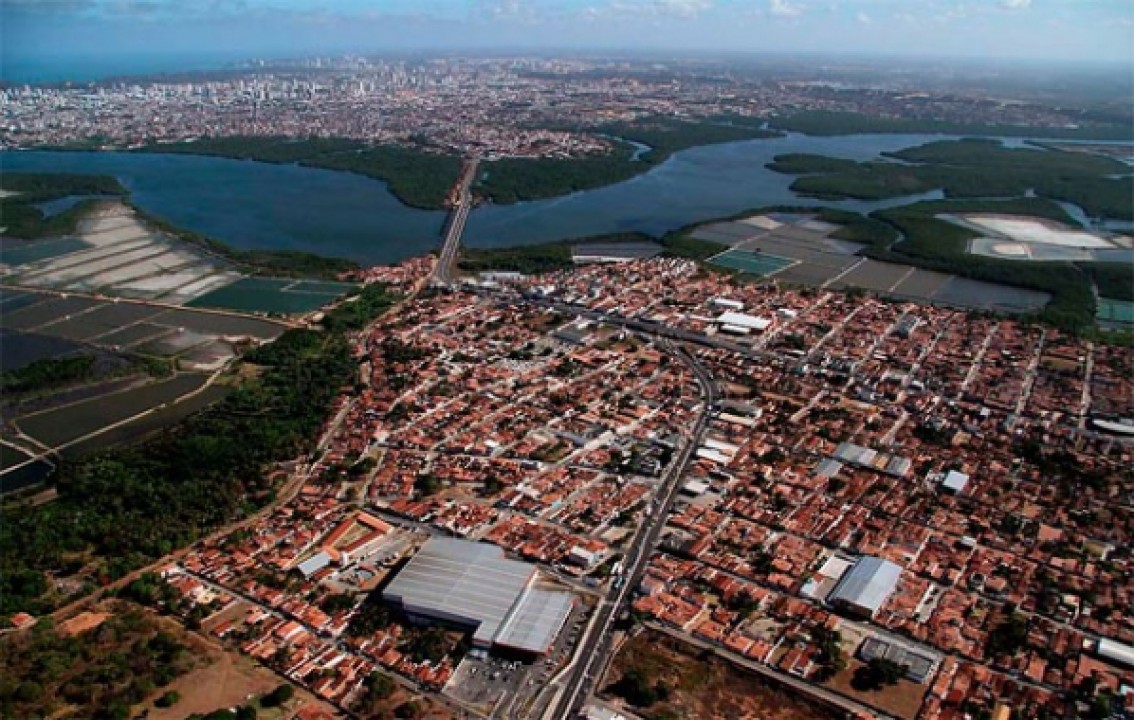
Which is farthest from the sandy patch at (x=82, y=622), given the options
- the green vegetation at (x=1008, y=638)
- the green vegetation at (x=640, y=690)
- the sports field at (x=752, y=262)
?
the sports field at (x=752, y=262)

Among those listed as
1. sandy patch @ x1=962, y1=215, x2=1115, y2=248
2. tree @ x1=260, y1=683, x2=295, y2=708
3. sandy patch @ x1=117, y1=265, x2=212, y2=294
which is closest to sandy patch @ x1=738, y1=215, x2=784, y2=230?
sandy patch @ x1=962, y1=215, x2=1115, y2=248

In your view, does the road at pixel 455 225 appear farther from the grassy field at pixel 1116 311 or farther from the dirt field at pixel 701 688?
the grassy field at pixel 1116 311

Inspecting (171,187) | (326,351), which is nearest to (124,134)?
(171,187)

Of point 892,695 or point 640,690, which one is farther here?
point 892,695

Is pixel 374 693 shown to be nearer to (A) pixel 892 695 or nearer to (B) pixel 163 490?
(A) pixel 892 695

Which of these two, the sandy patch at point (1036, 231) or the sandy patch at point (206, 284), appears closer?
the sandy patch at point (206, 284)

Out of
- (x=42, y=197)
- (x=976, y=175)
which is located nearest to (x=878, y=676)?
(x=42, y=197)

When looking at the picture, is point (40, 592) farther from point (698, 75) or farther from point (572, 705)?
point (698, 75)
